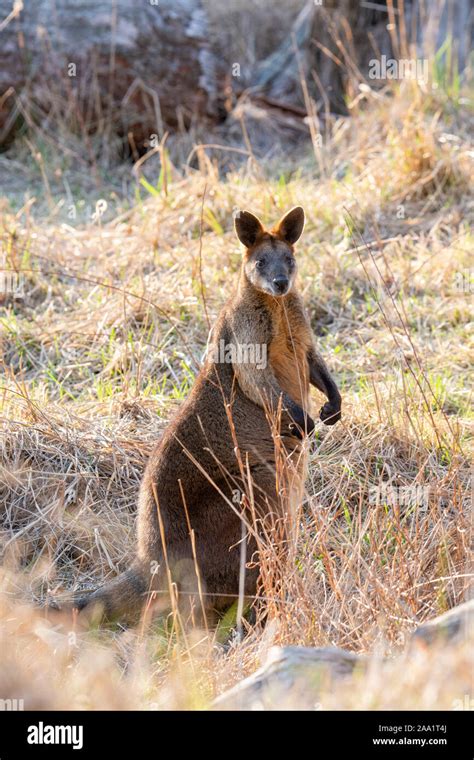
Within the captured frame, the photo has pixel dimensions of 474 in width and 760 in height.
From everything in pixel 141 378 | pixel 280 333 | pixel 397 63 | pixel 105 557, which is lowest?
pixel 105 557

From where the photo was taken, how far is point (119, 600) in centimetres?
423

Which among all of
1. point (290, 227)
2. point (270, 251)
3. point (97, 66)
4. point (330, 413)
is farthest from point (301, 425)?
point (97, 66)

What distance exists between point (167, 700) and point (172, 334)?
3.54m

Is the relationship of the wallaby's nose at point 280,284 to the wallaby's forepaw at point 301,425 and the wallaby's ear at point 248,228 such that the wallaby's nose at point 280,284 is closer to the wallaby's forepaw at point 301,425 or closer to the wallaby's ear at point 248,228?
the wallaby's ear at point 248,228

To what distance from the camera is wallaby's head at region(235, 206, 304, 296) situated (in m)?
4.65

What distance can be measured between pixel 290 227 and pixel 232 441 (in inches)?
44.3

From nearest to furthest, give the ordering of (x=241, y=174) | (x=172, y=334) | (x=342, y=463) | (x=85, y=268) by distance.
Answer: (x=342, y=463), (x=172, y=334), (x=85, y=268), (x=241, y=174)

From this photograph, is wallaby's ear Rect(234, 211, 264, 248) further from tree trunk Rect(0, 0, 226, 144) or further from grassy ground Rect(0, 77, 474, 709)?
tree trunk Rect(0, 0, 226, 144)

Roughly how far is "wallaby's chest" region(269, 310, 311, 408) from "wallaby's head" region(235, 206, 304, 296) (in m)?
0.22

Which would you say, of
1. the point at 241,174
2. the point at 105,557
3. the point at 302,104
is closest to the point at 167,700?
the point at 105,557

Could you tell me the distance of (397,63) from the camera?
966cm

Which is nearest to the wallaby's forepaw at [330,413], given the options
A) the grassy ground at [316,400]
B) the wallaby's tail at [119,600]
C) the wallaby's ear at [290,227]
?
the grassy ground at [316,400]

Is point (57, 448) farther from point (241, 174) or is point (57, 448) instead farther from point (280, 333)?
point (241, 174)

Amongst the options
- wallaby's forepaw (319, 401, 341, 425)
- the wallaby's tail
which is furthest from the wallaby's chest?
the wallaby's tail
